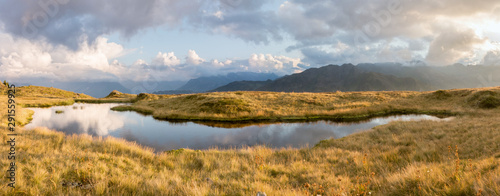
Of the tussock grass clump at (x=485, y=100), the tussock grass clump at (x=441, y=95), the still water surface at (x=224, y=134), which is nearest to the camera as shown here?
the still water surface at (x=224, y=134)

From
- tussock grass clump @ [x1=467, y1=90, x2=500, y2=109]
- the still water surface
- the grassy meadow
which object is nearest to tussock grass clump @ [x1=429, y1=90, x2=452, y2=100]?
Result: tussock grass clump @ [x1=467, y1=90, x2=500, y2=109]

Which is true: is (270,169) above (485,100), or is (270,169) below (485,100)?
below

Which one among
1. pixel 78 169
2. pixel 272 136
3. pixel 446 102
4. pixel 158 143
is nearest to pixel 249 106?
pixel 272 136

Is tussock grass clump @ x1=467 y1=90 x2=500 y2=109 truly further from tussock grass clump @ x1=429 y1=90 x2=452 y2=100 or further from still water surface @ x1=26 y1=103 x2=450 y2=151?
still water surface @ x1=26 y1=103 x2=450 y2=151

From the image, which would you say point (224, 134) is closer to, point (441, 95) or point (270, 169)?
point (270, 169)

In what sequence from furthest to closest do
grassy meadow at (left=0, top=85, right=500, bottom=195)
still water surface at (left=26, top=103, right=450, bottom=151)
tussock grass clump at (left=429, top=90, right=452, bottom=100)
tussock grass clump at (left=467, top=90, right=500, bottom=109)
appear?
tussock grass clump at (left=429, top=90, right=452, bottom=100), tussock grass clump at (left=467, top=90, right=500, bottom=109), still water surface at (left=26, top=103, right=450, bottom=151), grassy meadow at (left=0, top=85, right=500, bottom=195)

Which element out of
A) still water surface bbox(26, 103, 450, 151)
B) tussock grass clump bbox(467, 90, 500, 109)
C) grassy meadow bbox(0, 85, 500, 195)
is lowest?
still water surface bbox(26, 103, 450, 151)

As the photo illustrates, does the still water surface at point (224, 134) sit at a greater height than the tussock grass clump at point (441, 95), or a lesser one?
lesser

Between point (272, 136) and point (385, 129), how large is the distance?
11.4m

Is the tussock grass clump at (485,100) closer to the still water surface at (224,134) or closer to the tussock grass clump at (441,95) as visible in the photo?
the tussock grass clump at (441,95)

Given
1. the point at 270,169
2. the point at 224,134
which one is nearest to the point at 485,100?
the point at 224,134

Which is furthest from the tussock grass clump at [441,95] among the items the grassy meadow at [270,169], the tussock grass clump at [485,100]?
the grassy meadow at [270,169]

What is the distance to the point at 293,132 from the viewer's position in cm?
2536

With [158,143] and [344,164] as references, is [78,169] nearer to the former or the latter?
[344,164]
